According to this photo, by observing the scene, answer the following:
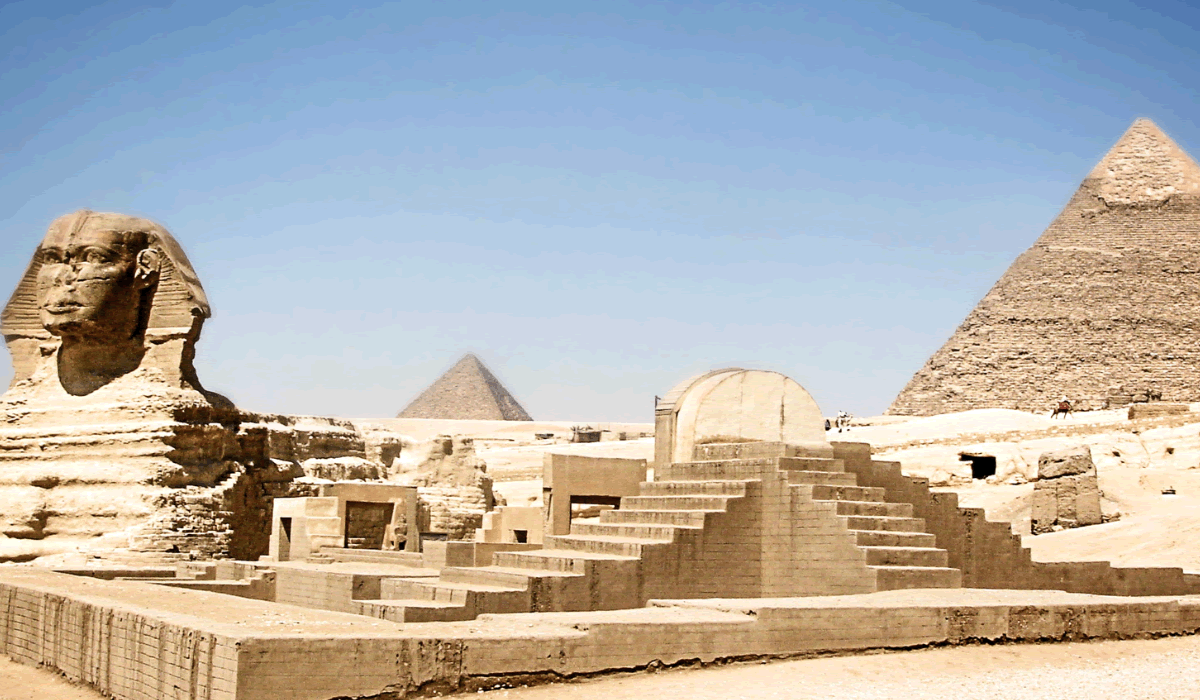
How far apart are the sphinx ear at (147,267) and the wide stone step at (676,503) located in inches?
265

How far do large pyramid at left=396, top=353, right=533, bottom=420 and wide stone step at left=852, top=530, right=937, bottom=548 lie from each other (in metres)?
82.7

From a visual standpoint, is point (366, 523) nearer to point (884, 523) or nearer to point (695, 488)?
point (695, 488)

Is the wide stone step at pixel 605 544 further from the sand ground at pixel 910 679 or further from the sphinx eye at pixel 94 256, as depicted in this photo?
the sphinx eye at pixel 94 256

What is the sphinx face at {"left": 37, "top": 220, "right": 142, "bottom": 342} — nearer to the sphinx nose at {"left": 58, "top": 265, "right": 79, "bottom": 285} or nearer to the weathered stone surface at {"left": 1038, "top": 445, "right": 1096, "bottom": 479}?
the sphinx nose at {"left": 58, "top": 265, "right": 79, "bottom": 285}

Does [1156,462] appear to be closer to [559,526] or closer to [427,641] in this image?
[559,526]

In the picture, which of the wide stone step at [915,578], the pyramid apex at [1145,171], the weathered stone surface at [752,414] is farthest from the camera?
the pyramid apex at [1145,171]

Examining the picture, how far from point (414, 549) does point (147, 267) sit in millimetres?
4148

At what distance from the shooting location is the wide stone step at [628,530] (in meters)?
10.5

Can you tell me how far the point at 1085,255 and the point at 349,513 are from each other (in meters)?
91.9

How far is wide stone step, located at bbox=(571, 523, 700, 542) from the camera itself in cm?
1055

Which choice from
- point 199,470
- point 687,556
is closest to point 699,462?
point 687,556

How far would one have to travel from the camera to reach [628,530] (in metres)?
11.1

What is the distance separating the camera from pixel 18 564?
13867 millimetres

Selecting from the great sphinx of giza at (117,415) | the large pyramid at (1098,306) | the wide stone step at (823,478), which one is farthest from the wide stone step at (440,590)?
the large pyramid at (1098,306)
